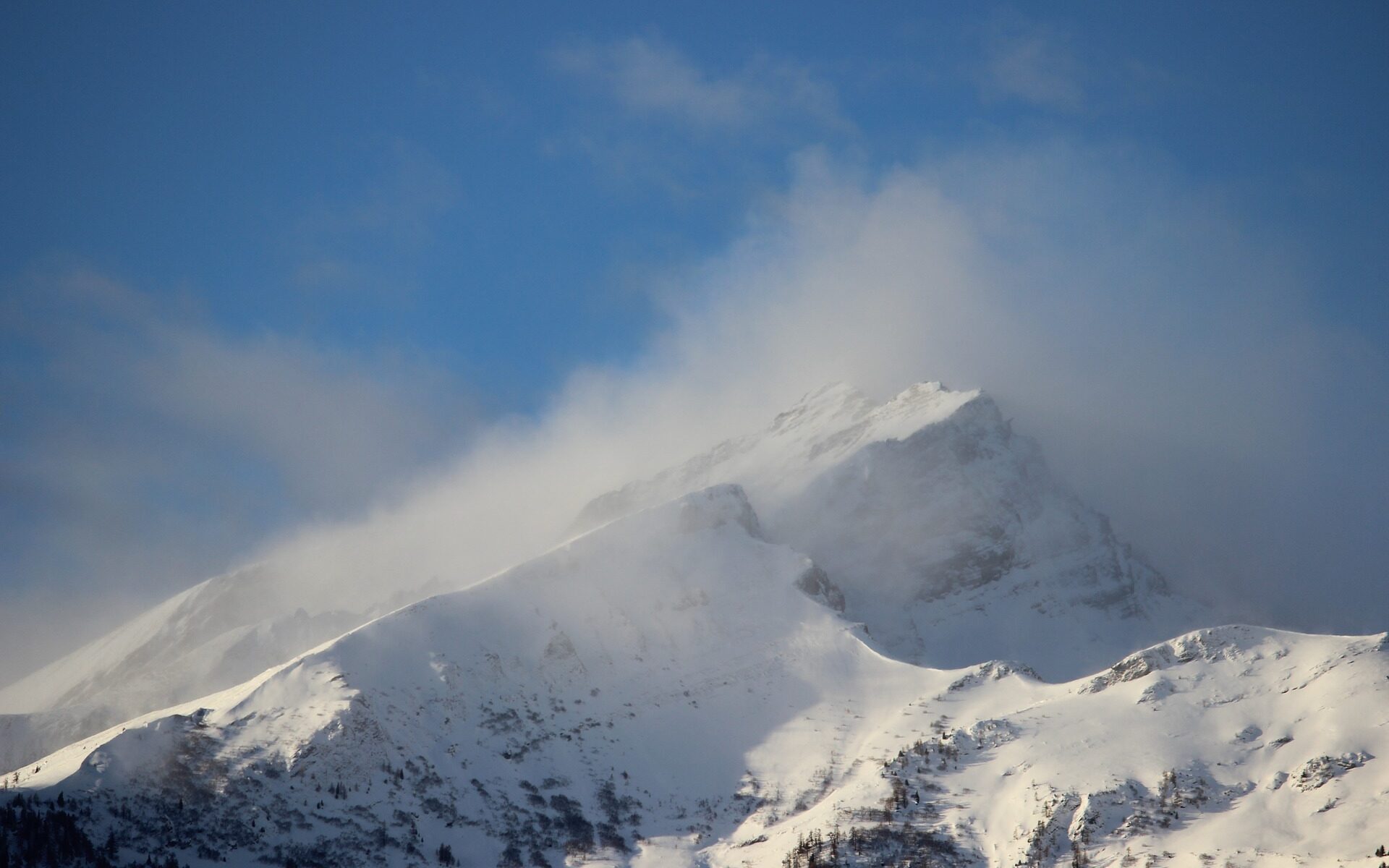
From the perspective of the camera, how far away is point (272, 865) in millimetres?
197750

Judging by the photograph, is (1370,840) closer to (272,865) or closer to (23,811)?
(272,865)

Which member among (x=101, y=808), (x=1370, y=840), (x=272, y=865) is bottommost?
(x=1370, y=840)

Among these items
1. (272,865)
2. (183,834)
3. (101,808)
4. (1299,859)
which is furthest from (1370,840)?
(101,808)

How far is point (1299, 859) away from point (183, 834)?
17074 centimetres

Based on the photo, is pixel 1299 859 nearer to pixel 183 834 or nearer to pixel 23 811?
pixel 183 834

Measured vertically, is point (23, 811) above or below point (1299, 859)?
above

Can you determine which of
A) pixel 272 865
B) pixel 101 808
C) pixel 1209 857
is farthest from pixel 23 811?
pixel 1209 857

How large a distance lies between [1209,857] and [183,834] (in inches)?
6255

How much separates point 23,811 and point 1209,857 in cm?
17945

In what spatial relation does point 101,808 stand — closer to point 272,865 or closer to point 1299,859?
point 272,865

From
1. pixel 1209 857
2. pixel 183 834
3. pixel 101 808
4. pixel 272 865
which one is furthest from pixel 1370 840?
pixel 101 808

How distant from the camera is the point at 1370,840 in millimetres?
192500

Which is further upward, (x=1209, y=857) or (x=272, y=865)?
(x=272, y=865)

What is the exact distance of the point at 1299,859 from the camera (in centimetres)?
19425
